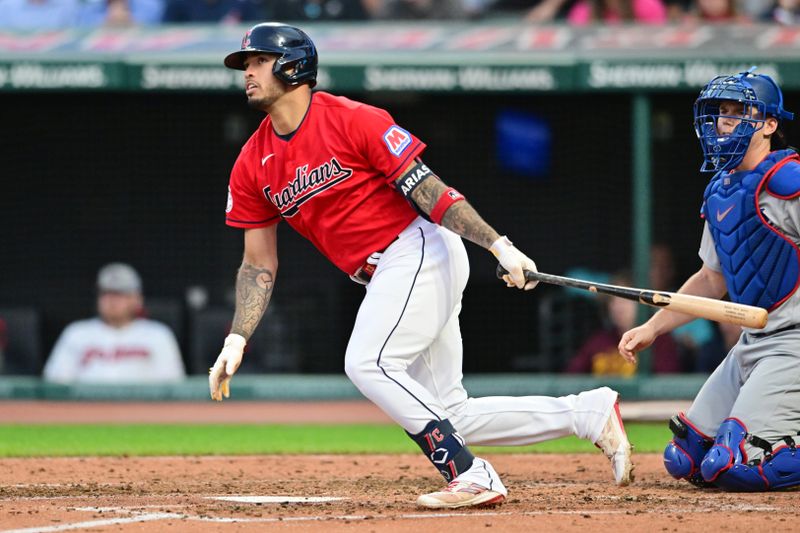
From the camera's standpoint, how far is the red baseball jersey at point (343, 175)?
14.6 ft

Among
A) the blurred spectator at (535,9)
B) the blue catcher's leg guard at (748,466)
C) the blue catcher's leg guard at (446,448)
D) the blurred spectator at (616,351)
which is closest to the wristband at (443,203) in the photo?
the blue catcher's leg guard at (446,448)

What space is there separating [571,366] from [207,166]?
3318mm

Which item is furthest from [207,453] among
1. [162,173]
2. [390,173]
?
[162,173]

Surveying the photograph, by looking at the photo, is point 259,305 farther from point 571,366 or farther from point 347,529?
point 571,366

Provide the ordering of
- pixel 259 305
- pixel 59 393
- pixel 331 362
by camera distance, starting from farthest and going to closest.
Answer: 1. pixel 331 362
2. pixel 59 393
3. pixel 259 305

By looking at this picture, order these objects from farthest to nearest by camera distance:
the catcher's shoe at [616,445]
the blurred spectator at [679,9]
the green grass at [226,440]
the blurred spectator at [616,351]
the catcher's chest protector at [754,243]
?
1. the blurred spectator at [679,9]
2. the blurred spectator at [616,351]
3. the green grass at [226,440]
4. the catcher's chest protector at [754,243]
5. the catcher's shoe at [616,445]

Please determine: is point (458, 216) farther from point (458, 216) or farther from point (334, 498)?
point (334, 498)

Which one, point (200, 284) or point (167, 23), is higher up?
point (167, 23)

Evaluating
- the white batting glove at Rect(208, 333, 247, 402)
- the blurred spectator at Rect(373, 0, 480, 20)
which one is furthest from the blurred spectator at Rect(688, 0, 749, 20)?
the white batting glove at Rect(208, 333, 247, 402)

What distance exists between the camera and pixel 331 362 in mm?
10391

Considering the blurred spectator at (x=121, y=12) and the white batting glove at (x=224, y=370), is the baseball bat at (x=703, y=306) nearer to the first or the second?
the white batting glove at (x=224, y=370)

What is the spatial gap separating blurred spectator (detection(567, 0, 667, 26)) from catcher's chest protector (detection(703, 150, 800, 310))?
208 inches

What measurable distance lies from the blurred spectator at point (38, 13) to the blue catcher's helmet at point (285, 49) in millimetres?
6094

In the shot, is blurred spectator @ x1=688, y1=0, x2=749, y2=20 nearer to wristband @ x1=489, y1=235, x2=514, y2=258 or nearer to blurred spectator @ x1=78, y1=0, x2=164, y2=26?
blurred spectator @ x1=78, y1=0, x2=164, y2=26
